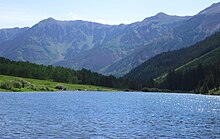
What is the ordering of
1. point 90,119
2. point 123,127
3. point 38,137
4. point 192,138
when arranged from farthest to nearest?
point 90,119 < point 123,127 < point 192,138 < point 38,137

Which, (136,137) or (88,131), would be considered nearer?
(136,137)

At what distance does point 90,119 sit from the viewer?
274 feet

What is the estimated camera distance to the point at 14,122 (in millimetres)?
73438

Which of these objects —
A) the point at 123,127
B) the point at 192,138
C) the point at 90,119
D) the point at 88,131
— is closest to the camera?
the point at 192,138

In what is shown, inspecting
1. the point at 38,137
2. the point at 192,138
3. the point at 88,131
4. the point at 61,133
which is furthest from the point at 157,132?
the point at 38,137

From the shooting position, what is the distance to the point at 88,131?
65.2 metres

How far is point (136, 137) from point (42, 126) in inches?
751

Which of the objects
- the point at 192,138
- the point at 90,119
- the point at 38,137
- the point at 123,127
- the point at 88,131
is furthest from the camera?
the point at 90,119

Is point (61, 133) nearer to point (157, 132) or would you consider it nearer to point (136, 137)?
point (136, 137)

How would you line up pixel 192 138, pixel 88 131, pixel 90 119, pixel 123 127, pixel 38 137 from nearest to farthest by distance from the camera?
pixel 38 137 → pixel 192 138 → pixel 88 131 → pixel 123 127 → pixel 90 119

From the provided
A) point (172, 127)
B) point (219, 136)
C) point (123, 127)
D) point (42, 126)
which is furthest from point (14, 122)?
point (219, 136)

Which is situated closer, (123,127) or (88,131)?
(88,131)

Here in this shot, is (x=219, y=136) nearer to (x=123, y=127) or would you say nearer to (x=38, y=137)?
(x=123, y=127)

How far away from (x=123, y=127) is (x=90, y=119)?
13.7 meters
